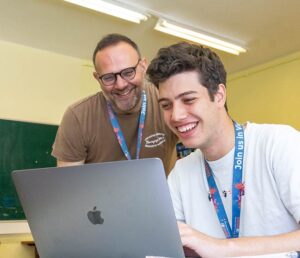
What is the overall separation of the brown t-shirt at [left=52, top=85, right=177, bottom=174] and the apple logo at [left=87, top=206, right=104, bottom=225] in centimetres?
96

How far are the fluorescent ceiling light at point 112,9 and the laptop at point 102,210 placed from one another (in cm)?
236

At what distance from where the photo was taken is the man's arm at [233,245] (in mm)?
880

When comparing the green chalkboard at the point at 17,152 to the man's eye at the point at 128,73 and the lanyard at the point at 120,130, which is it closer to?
the lanyard at the point at 120,130

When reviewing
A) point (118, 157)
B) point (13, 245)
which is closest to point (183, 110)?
point (118, 157)

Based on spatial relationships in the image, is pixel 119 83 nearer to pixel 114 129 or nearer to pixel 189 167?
pixel 114 129

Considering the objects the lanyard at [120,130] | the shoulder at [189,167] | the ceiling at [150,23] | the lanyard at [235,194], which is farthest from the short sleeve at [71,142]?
the ceiling at [150,23]

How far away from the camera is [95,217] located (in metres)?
0.84

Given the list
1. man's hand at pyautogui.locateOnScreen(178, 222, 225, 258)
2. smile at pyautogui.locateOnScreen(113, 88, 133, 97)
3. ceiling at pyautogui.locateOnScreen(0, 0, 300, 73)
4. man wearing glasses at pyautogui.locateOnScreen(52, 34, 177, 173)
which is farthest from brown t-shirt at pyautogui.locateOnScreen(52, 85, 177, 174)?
ceiling at pyautogui.locateOnScreen(0, 0, 300, 73)

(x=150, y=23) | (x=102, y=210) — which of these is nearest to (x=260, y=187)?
(x=102, y=210)

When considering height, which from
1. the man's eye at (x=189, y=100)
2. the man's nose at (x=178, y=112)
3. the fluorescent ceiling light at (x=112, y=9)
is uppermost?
the fluorescent ceiling light at (x=112, y=9)

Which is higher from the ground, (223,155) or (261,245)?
(223,155)

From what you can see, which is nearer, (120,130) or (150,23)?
(120,130)

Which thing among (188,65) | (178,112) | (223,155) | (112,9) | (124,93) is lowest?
(223,155)

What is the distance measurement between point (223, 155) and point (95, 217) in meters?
0.55
